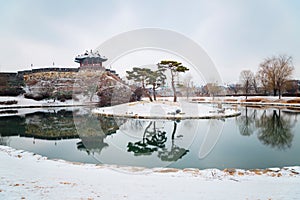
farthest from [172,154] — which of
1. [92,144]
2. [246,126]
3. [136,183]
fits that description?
[246,126]

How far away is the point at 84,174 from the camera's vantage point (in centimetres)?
434

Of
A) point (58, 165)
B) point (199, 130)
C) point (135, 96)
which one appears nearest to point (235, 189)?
point (58, 165)

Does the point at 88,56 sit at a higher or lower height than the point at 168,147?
higher

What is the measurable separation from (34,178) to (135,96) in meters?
21.7

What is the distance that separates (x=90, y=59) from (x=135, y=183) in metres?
35.5

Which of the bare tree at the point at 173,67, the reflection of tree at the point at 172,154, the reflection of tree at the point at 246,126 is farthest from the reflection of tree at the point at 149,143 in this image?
the bare tree at the point at 173,67

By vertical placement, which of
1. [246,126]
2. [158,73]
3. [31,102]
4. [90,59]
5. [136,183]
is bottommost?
[136,183]

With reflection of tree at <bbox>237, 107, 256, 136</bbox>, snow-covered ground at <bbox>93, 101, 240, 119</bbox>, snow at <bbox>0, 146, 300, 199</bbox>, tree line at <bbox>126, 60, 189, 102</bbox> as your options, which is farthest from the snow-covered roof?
snow at <bbox>0, 146, 300, 199</bbox>

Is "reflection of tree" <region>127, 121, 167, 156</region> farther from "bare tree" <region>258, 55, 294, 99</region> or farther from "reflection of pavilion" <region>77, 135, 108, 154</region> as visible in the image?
"bare tree" <region>258, 55, 294, 99</region>

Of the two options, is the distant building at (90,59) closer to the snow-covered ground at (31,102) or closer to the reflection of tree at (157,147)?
the snow-covered ground at (31,102)

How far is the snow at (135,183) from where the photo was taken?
3.18 m

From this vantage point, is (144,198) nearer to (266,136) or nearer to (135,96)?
(266,136)

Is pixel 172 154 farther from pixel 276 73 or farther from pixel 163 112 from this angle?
pixel 276 73

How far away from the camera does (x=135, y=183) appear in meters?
3.82
